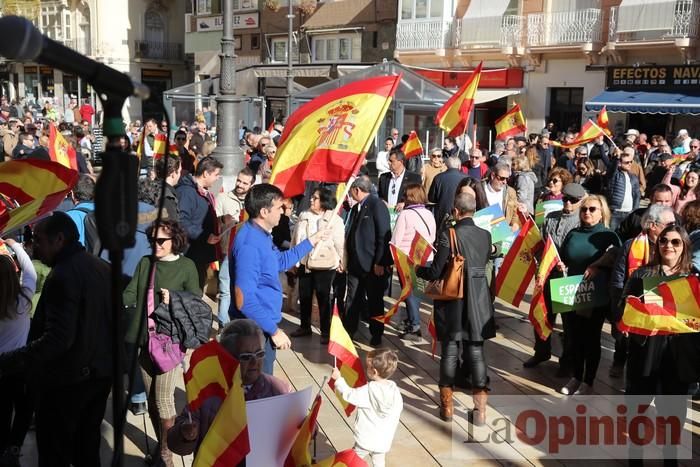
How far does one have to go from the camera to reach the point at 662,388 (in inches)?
171

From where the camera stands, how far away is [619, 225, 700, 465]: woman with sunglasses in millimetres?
4266

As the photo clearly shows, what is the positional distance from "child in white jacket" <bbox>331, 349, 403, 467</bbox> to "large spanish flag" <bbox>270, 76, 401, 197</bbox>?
1.42 meters

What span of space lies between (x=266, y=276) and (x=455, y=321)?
1507mm

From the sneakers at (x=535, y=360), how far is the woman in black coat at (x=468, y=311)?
1.42 meters

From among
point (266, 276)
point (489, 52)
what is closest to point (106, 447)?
point (266, 276)

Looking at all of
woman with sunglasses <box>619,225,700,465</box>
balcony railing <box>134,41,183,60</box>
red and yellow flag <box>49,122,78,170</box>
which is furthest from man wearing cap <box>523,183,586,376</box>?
balcony railing <box>134,41,183,60</box>

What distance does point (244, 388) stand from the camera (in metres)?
3.28

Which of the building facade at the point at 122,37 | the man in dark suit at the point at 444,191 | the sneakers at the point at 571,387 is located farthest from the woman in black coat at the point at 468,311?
the building facade at the point at 122,37

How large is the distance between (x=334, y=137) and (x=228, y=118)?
546 cm

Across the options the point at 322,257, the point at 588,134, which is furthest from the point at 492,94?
A: the point at 322,257

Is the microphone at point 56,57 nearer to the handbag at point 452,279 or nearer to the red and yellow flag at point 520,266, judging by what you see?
the handbag at point 452,279

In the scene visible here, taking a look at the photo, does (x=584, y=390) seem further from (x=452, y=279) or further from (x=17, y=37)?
(x=17, y=37)

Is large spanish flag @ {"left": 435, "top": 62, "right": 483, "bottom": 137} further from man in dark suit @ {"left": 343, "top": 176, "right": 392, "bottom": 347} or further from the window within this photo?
the window

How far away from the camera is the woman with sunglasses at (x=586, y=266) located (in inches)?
222
